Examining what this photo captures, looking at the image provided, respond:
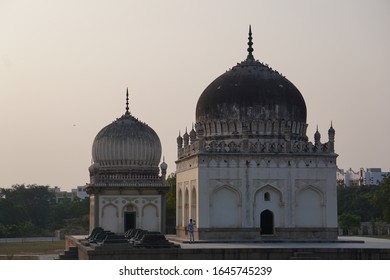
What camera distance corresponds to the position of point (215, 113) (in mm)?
31688

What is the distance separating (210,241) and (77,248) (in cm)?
464

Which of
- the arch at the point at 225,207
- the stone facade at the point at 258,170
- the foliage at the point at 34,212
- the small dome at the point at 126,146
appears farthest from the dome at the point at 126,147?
the foliage at the point at 34,212

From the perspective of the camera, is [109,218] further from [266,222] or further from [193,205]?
[266,222]

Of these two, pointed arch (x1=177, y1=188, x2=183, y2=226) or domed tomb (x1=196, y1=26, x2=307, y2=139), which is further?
pointed arch (x1=177, y1=188, x2=183, y2=226)

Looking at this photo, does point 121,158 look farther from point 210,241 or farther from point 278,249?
point 278,249

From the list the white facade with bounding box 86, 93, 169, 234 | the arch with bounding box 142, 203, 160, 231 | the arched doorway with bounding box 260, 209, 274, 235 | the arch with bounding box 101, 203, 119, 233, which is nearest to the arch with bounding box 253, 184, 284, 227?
the arched doorway with bounding box 260, 209, 274, 235

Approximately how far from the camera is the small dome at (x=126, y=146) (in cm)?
3678

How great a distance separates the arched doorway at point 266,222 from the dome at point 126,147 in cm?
814

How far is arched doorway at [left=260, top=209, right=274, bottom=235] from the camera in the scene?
30.0m

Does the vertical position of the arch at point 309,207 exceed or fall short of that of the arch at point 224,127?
it falls short

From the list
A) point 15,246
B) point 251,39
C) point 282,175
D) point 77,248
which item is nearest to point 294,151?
point 282,175

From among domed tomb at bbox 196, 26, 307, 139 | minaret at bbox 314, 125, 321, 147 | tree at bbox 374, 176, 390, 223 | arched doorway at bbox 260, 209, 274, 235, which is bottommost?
arched doorway at bbox 260, 209, 274, 235

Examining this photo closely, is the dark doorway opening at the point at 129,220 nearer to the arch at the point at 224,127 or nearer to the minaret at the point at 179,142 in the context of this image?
the minaret at the point at 179,142

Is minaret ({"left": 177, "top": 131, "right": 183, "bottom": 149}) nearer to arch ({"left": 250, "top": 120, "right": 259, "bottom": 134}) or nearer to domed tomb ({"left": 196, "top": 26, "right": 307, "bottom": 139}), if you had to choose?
domed tomb ({"left": 196, "top": 26, "right": 307, "bottom": 139})
